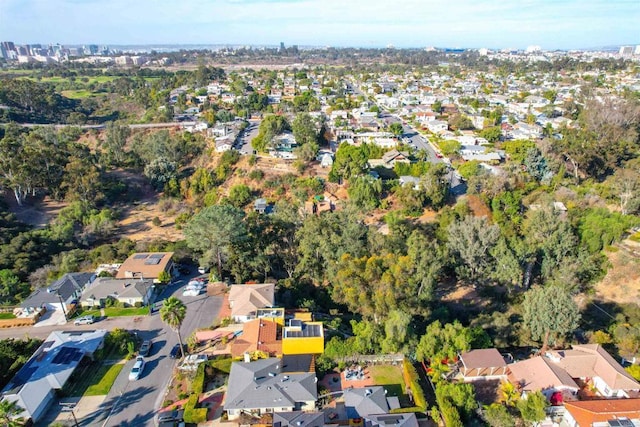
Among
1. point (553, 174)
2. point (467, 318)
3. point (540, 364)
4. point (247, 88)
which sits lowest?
point (467, 318)

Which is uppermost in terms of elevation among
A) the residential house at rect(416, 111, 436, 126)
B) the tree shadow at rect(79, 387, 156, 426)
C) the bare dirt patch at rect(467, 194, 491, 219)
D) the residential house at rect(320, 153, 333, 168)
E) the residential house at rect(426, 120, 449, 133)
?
the residential house at rect(416, 111, 436, 126)

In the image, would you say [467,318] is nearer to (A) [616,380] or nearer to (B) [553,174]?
(A) [616,380]

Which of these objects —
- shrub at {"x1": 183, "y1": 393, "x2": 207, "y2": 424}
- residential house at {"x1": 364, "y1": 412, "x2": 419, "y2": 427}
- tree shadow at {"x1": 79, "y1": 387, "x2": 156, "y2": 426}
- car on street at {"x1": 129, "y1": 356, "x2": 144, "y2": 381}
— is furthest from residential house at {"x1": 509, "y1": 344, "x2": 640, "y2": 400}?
car on street at {"x1": 129, "y1": 356, "x2": 144, "y2": 381}

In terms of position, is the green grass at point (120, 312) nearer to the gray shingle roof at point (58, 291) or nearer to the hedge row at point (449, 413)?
the gray shingle roof at point (58, 291)

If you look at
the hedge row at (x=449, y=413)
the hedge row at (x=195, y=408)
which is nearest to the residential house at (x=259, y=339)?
the hedge row at (x=195, y=408)

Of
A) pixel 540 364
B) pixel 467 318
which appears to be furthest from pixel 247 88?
pixel 540 364

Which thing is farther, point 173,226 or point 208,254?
point 173,226

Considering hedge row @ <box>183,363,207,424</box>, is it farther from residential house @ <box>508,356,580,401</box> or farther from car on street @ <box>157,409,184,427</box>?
residential house @ <box>508,356,580,401</box>
